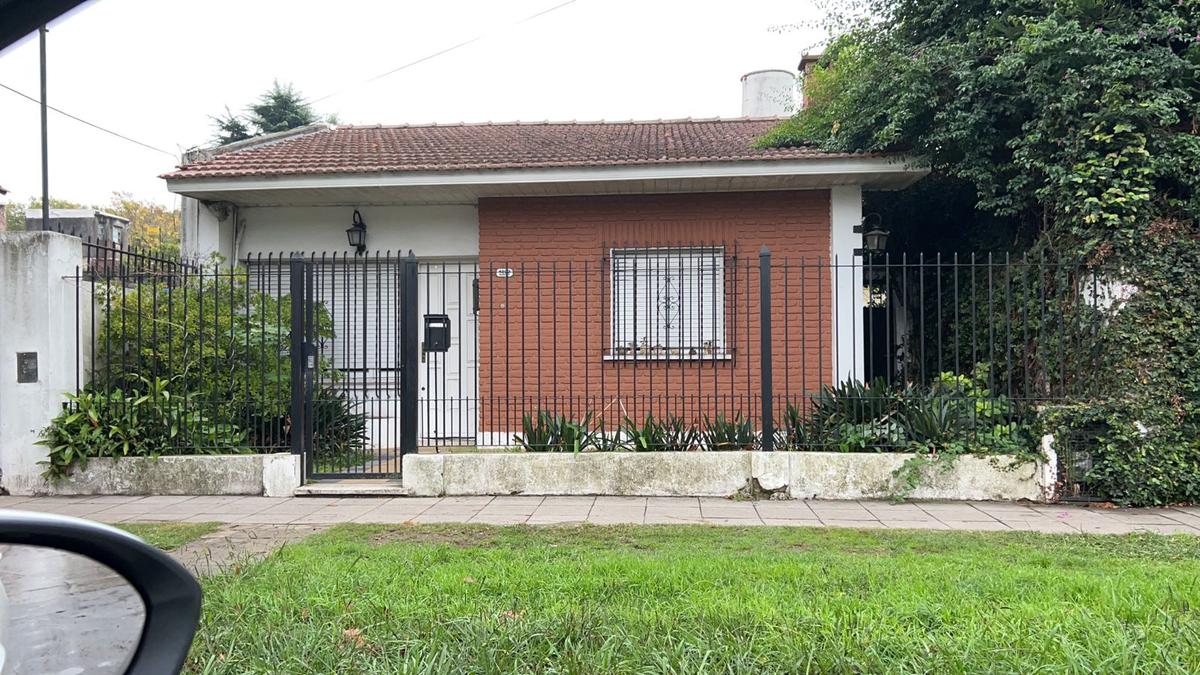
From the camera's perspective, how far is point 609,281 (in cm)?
1020

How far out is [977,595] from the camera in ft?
12.7

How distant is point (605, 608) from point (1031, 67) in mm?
6938

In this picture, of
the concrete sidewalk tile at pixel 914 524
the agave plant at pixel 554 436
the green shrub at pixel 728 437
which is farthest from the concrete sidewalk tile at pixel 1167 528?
the agave plant at pixel 554 436

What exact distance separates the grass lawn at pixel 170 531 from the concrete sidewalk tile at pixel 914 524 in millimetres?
5186

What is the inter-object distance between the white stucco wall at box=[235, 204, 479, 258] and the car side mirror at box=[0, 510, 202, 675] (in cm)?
936

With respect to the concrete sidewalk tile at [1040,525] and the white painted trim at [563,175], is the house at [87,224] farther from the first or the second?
the concrete sidewalk tile at [1040,525]

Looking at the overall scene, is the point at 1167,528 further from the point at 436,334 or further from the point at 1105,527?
the point at 436,334

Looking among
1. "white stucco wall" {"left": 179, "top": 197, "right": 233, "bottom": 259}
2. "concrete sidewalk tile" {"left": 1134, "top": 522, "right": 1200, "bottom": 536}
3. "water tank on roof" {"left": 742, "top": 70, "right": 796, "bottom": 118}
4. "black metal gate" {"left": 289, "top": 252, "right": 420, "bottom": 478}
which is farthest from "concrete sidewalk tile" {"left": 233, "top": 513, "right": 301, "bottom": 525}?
"water tank on roof" {"left": 742, "top": 70, "right": 796, "bottom": 118}

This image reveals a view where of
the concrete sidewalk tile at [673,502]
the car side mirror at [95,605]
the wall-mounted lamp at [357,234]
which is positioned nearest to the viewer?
the car side mirror at [95,605]

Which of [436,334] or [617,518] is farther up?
[436,334]

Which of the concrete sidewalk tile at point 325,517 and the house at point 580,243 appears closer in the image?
the concrete sidewalk tile at point 325,517

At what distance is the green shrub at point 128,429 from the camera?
7645mm

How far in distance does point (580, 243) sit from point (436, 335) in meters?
2.24

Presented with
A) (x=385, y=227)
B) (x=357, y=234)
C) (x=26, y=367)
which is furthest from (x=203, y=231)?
(x=26, y=367)
